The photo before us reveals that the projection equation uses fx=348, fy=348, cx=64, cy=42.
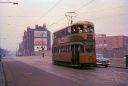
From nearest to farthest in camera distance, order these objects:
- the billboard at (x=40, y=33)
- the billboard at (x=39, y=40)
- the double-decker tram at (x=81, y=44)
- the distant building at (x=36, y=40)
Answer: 1. the double-decker tram at (x=81, y=44)
2. the billboard at (x=39, y=40)
3. the distant building at (x=36, y=40)
4. the billboard at (x=40, y=33)

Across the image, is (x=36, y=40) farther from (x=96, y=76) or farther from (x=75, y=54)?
(x=96, y=76)

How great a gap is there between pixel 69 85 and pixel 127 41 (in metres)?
105

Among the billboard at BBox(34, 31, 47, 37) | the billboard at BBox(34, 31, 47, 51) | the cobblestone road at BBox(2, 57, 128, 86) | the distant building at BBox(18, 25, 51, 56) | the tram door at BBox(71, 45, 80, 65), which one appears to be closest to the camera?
the cobblestone road at BBox(2, 57, 128, 86)

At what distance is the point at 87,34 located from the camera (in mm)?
37750

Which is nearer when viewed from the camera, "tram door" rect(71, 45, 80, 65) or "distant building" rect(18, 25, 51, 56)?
"tram door" rect(71, 45, 80, 65)

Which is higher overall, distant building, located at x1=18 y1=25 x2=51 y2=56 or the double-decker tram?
distant building, located at x1=18 y1=25 x2=51 y2=56

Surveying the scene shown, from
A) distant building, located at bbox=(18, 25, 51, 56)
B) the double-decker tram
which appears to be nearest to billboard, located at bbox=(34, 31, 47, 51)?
distant building, located at bbox=(18, 25, 51, 56)

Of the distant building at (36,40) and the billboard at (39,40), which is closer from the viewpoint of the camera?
the billboard at (39,40)

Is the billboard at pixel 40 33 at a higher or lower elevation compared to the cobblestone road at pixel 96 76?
A: higher

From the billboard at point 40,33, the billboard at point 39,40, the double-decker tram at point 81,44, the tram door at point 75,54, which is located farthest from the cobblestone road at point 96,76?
the billboard at point 40,33

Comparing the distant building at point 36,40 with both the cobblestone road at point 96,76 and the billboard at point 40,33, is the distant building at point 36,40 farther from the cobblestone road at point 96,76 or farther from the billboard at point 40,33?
the cobblestone road at point 96,76

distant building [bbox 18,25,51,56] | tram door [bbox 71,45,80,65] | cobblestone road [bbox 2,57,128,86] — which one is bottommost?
cobblestone road [bbox 2,57,128,86]

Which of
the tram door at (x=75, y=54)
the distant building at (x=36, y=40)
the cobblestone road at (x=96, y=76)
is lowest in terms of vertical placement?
the cobblestone road at (x=96, y=76)

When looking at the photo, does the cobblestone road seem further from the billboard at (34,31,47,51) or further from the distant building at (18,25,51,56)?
the distant building at (18,25,51,56)
